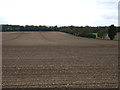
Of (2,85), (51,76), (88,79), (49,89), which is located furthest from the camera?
(51,76)

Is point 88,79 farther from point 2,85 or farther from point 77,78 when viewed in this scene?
point 2,85

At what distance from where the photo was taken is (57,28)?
130 meters

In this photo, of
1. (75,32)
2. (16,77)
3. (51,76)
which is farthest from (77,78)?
(75,32)

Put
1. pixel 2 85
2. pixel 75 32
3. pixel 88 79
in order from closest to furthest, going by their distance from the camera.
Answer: pixel 2 85
pixel 88 79
pixel 75 32

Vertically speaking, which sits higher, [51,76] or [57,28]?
[57,28]

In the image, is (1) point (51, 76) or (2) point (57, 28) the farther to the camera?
(2) point (57, 28)

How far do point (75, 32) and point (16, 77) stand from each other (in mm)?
64430

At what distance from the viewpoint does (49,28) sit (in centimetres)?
12219

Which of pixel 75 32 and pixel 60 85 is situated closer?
pixel 60 85

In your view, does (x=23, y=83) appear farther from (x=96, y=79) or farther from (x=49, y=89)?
(x=96, y=79)

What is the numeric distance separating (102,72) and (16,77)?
5.03 meters

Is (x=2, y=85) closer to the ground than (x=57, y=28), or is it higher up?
closer to the ground

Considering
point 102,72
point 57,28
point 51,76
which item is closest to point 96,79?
point 102,72

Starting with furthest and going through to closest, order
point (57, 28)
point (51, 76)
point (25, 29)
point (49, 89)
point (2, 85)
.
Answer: point (57, 28) → point (25, 29) → point (51, 76) → point (2, 85) → point (49, 89)
